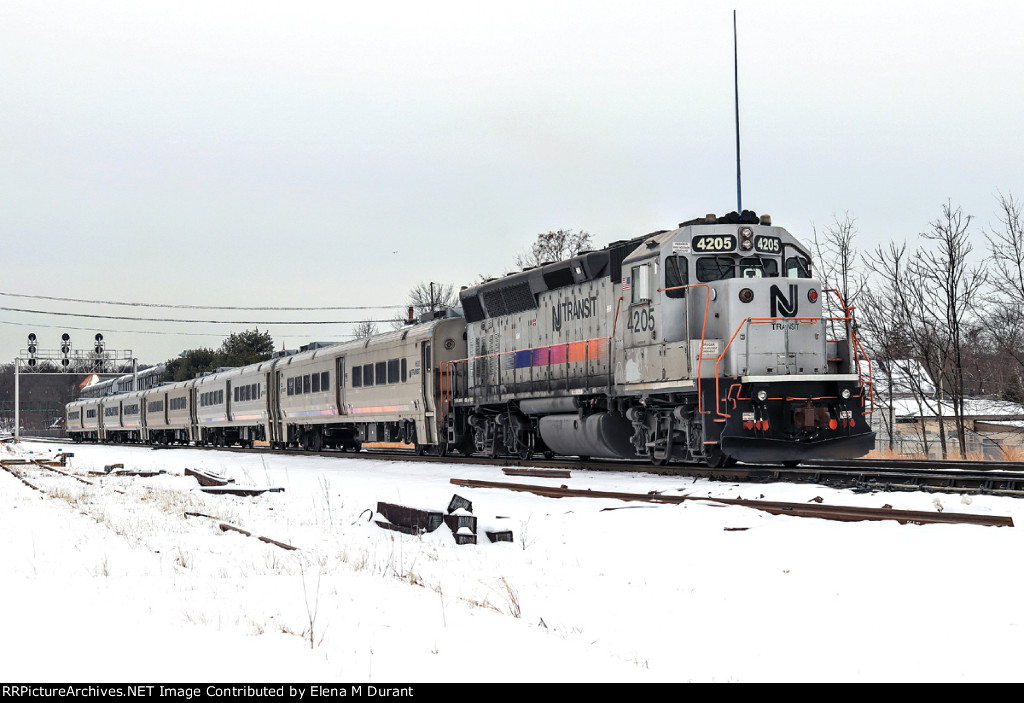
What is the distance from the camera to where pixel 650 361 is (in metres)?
14.7

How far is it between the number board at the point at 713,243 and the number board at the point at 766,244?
374 millimetres

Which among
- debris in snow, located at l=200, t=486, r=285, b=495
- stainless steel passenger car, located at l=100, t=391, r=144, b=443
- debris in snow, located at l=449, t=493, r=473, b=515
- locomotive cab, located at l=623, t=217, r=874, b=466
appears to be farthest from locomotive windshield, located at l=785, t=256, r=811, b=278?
stainless steel passenger car, located at l=100, t=391, r=144, b=443

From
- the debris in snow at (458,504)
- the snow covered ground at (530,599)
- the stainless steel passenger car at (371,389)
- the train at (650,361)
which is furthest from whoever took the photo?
the stainless steel passenger car at (371,389)

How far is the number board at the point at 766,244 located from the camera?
14523 mm

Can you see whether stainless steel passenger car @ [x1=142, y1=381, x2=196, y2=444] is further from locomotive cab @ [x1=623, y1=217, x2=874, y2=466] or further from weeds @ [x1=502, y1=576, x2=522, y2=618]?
weeds @ [x1=502, y1=576, x2=522, y2=618]

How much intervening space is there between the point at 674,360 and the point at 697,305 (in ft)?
3.15

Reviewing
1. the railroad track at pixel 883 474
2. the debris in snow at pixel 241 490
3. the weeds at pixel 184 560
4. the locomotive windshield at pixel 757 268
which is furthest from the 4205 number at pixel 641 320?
the weeds at pixel 184 560

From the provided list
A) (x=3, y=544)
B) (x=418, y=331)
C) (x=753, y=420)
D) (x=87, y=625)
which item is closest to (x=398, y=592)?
(x=87, y=625)

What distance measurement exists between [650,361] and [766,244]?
258cm

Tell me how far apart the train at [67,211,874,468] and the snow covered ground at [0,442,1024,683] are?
3.44 meters

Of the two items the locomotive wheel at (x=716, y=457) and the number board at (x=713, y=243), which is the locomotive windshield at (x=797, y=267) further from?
the locomotive wheel at (x=716, y=457)

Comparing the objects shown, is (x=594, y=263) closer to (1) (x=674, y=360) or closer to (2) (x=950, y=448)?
(1) (x=674, y=360)

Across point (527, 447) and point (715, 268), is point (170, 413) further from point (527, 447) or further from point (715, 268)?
point (715, 268)

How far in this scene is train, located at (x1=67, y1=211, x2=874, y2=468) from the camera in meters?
13.6
